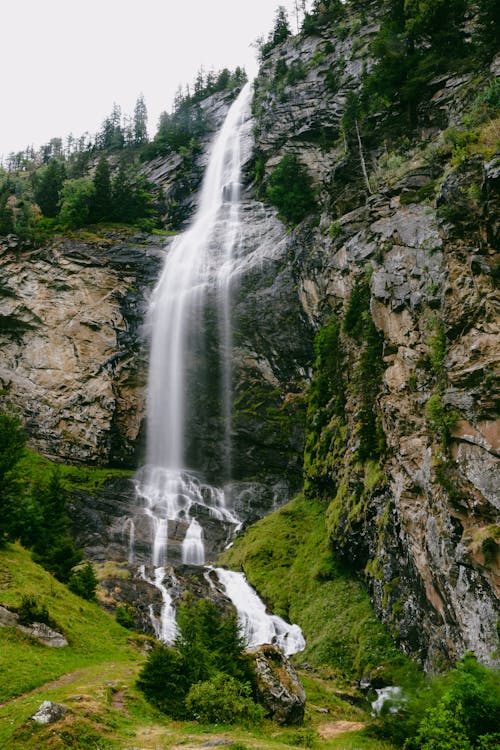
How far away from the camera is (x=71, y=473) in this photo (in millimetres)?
38438

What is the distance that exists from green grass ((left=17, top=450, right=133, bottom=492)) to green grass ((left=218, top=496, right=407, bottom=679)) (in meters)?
12.1

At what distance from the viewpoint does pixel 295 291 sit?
41.5 metres

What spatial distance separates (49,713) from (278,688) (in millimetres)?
6510

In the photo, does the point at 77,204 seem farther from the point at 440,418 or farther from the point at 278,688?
the point at 278,688

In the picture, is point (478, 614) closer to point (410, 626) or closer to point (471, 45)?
point (410, 626)

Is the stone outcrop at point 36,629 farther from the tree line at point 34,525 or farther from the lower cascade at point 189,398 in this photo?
the lower cascade at point 189,398

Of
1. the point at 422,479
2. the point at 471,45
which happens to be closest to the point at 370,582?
the point at 422,479

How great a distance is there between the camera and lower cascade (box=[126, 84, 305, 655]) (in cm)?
3444

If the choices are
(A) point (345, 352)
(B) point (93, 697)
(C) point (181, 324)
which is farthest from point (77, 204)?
(B) point (93, 697)

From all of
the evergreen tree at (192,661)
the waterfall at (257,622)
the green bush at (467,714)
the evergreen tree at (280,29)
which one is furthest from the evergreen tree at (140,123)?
the green bush at (467,714)

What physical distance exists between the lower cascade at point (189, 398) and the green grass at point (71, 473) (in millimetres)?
2730

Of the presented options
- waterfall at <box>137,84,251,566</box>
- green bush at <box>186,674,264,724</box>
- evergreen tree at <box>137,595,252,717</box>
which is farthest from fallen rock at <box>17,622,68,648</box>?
waterfall at <box>137,84,251,566</box>

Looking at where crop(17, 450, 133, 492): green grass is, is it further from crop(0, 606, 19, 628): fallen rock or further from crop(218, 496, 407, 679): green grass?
crop(0, 606, 19, 628): fallen rock

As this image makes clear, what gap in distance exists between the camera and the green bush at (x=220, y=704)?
11047 mm
